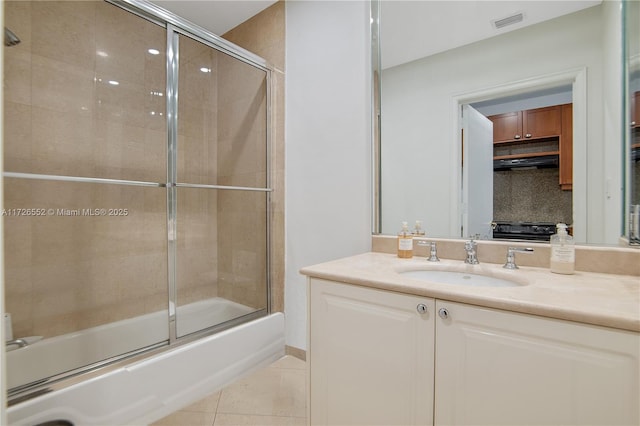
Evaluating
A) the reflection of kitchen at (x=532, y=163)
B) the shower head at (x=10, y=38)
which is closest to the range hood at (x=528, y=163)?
the reflection of kitchen at (x=532, y=163)

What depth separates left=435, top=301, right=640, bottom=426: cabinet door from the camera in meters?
0.66

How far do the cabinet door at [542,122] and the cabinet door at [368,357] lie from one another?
2.85ft

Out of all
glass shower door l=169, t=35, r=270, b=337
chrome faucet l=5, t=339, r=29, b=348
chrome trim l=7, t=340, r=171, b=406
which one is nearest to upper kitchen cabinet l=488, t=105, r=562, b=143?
glass shower door l=169, t=35, r=270, b=337

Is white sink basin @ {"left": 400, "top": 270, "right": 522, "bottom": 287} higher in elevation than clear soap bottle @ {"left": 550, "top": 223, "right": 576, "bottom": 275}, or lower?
lower

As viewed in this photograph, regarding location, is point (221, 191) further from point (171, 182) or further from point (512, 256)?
point (512, 256)

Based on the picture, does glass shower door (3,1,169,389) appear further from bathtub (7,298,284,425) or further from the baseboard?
the baseboard

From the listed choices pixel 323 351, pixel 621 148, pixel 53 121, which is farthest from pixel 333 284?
pixel 53 121

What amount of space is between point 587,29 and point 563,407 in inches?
51.6

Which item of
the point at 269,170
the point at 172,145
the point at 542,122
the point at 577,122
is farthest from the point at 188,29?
the point at 577,122

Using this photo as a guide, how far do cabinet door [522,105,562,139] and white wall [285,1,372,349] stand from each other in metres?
0.72

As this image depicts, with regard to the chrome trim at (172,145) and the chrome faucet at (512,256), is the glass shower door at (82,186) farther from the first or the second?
the chrome faucet at (512,256)

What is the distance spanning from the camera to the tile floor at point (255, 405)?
1416 millimetres

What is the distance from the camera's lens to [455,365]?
831 millimetres

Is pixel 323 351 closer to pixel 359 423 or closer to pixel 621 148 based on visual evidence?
pixel 359 423
